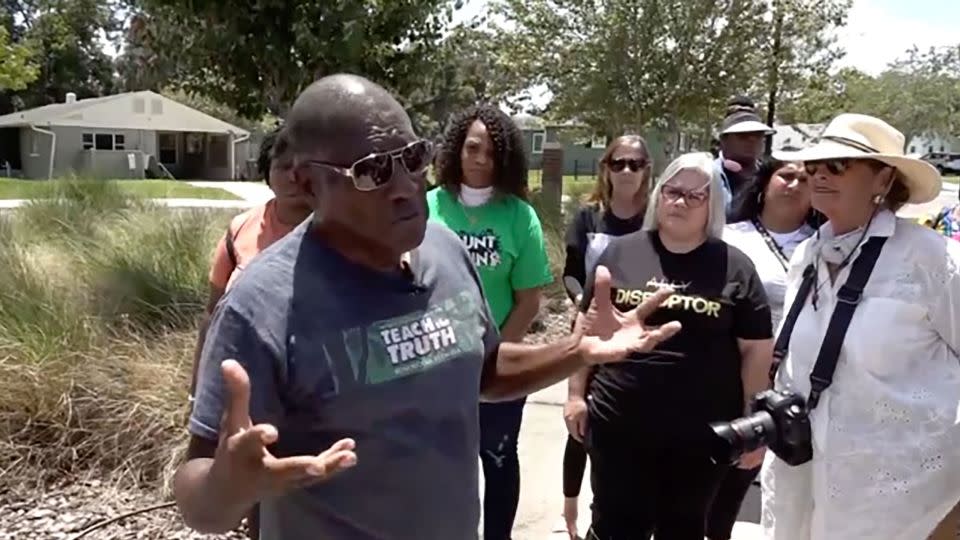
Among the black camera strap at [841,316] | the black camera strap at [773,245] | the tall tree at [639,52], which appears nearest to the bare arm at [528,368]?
the black camera strap at [841,316]

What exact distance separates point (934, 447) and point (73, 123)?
132 feet

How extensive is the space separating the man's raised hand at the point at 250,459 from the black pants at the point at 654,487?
6.28 ft

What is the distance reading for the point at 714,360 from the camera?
324 cm

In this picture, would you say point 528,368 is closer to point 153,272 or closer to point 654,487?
point 654,487

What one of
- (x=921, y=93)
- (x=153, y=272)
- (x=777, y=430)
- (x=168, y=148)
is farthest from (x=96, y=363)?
(x=921, y=93)

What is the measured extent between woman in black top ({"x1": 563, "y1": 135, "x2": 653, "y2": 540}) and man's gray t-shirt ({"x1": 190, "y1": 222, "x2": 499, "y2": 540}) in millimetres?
2515

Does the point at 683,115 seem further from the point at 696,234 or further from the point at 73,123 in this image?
the point at 73,123

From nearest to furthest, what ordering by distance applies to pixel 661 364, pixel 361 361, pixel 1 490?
pixel 361 361
pixel 661 364
pixel 1 490

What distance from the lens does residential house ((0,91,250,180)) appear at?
126 ft

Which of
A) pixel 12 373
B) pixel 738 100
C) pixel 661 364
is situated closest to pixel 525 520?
pixel 661 364

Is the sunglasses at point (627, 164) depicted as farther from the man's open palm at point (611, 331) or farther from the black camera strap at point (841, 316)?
the man's open palm at point (611, 331)

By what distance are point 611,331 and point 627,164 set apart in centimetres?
227

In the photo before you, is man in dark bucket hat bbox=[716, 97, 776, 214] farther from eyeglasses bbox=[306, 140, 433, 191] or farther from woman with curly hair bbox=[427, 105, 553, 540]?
eyeglasses bbox=[306, 140, 433, 191]

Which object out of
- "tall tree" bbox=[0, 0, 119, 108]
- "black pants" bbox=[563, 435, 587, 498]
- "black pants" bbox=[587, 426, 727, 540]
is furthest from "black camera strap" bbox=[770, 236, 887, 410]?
"tall tree" bbox=[0, 0, 119, 108]
